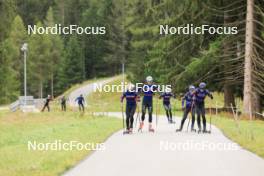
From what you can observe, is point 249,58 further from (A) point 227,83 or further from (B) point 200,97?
(B) point 200,97

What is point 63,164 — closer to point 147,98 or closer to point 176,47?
point 147,98

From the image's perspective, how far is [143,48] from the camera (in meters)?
74.1

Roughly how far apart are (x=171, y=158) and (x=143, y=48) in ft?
202

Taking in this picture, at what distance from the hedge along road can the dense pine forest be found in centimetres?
1439

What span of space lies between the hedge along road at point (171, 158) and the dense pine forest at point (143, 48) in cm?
1439

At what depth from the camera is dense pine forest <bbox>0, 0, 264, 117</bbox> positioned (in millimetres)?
33906

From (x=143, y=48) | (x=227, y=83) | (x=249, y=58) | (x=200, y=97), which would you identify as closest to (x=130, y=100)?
(x=200, y=97)

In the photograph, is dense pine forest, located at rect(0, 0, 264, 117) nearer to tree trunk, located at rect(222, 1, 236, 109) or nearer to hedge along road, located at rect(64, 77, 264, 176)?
tree trunk, located at rect(222, 1, 236, 109)

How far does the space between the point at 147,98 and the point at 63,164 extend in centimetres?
861

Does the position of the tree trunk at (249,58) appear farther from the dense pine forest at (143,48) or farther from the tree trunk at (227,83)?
the tree trunk at (227,83)

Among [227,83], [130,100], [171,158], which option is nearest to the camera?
[171,158]

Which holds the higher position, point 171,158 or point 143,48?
point 143,48

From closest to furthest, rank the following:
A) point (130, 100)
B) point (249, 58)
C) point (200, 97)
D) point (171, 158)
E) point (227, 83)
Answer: point (171, 158) → point (200, 97) → point (130, 100) → point (249, 58) → point (227, 83)

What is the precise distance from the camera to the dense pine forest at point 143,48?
33906mm
